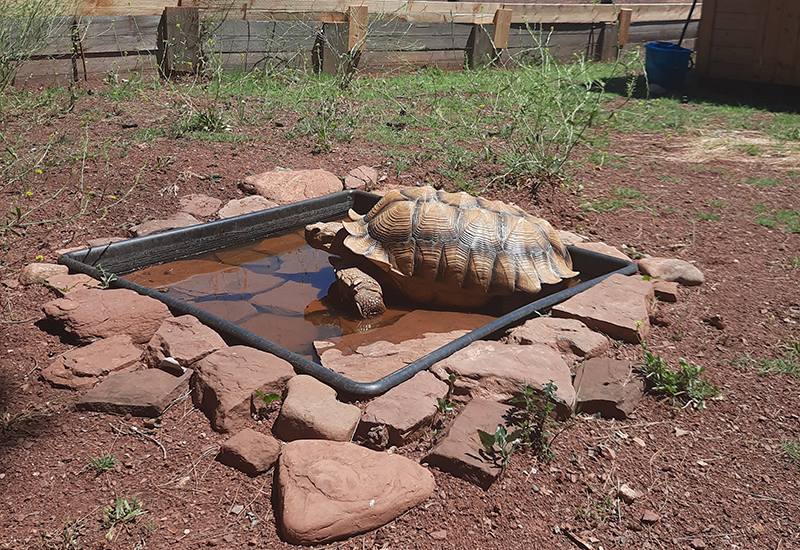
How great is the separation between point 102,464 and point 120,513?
11.3 inches

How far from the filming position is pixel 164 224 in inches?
183

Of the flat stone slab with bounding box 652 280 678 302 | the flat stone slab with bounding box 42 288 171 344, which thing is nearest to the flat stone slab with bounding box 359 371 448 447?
the flat stone slab with bounding box 42 288 171 344

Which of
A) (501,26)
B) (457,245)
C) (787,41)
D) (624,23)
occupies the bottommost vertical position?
(457,245)

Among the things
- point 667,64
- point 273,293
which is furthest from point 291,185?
point 667,64

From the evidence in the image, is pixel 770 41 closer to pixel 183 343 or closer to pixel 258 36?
pixel 258 36

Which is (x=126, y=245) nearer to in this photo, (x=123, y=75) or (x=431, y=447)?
(x=431, y=447)

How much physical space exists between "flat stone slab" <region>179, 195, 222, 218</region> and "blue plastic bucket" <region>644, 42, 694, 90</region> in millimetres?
7848

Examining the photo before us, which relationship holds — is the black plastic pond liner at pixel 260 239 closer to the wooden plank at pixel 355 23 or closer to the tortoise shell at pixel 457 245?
the tortoise shell at pixel 457 245

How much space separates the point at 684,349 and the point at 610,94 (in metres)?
7.43

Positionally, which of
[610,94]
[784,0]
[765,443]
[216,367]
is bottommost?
[765,443]

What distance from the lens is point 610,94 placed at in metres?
Answer: 10.0

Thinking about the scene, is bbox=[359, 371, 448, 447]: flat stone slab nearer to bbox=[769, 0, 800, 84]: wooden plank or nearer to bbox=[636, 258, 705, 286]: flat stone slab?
bbox=[636, 258, 705, 286]: flat stone slab

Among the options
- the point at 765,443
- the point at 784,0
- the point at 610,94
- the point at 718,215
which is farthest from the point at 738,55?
the point at 765,443

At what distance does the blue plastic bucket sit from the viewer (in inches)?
401
